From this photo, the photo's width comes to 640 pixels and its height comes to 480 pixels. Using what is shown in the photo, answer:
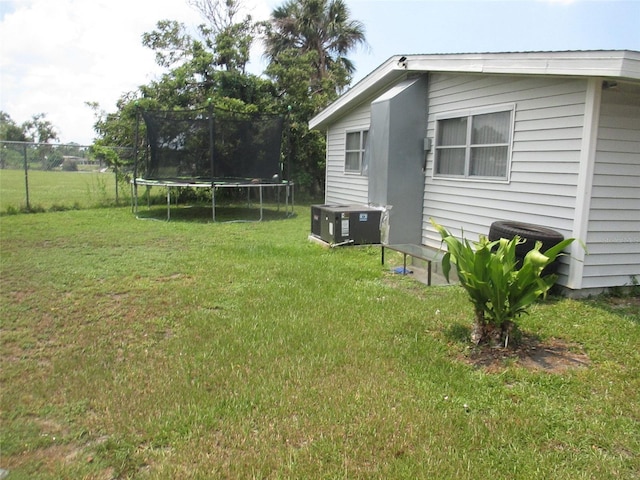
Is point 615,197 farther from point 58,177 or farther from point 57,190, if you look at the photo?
point 57,190

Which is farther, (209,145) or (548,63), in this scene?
(209,145)

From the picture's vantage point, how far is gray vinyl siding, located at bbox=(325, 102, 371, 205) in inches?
391

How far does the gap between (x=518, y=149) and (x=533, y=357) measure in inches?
121

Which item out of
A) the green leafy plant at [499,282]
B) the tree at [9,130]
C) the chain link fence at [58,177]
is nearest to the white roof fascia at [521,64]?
the green leafy plant at [499,282]

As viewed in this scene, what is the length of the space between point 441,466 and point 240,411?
111 centimetres

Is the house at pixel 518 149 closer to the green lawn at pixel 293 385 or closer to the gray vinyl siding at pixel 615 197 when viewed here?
the gray vinyl siding at pixel 615 197

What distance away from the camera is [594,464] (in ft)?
7.37

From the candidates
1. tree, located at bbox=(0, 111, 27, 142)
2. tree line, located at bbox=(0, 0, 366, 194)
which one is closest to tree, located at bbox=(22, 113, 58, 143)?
tree, located at bbox=(0, 111, 27, 142)

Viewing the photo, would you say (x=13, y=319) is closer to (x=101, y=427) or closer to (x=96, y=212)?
(x=101, y=427)

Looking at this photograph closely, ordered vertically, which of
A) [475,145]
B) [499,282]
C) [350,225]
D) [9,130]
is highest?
[9,130]

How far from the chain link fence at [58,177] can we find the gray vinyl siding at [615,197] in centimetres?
1179

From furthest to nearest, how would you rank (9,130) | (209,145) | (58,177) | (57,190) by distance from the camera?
(9,130) → (57,190) → (58,177) → (209,145)

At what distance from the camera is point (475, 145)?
6520mm

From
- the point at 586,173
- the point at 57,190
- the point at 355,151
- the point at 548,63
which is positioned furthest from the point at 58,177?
the point at 586,173
